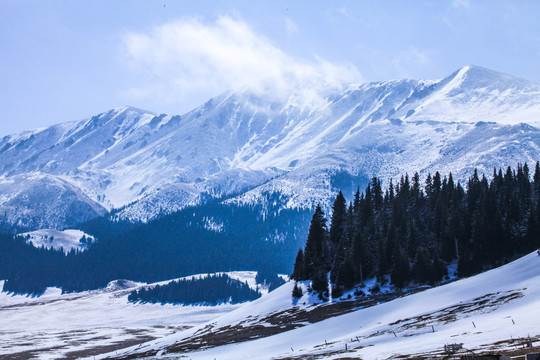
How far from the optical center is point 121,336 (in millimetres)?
148875

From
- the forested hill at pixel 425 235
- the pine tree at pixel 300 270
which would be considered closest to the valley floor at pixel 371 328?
the pine tree at pixel 300 270

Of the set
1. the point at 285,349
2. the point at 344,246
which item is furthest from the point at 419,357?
the point at 344,246

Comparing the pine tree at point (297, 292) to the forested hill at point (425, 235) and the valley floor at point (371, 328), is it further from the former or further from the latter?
the forested hill at point (425, 235)

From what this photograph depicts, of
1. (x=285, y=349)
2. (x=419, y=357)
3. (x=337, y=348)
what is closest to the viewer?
(x=419, y=357)

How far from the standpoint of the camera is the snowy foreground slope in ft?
148

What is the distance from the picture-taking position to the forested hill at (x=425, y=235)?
103562 mm

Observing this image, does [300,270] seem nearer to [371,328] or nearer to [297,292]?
[297,292]

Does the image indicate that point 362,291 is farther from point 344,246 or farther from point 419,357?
point 419,357

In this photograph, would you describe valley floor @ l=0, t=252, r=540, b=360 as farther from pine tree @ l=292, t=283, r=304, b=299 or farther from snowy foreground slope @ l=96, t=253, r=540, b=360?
pine tree @ l=292, t=283, r=304, b=299

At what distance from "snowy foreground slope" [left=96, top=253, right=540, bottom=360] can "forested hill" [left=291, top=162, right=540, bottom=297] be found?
83.5 feet

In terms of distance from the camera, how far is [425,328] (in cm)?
5734

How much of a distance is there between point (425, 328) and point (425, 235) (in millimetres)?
59920

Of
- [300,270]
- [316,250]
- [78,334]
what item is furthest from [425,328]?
[78,334]

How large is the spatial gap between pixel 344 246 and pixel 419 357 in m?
79.8
